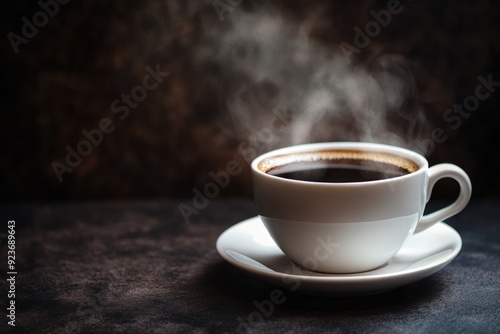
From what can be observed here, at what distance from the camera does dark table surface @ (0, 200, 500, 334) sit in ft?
2.52

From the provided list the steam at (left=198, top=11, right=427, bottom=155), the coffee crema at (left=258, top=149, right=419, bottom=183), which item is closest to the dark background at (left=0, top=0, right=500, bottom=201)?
the steam at (left=198, top=11, right=427, bottom=155)

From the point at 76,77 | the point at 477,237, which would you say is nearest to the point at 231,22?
the point at 76,77

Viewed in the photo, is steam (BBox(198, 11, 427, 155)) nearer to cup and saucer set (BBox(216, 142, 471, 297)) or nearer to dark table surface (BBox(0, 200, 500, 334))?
dark table surface (BBox(0, 200, 500, 334))

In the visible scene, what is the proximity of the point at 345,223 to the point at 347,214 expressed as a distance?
0.04 feet

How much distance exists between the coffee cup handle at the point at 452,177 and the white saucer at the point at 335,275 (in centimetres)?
4

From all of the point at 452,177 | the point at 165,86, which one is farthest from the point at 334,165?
the point at 165,86

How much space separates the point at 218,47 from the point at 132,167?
0.91ft

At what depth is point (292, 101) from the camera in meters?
1.26

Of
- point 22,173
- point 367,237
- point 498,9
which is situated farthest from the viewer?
point 22,173

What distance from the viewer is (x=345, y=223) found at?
0.79m

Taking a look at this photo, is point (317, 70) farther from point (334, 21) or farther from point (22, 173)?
point (22, 173)

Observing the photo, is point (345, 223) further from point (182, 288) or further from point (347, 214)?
point (182, 288)

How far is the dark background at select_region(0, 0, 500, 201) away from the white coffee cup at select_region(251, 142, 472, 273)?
0.40 meters

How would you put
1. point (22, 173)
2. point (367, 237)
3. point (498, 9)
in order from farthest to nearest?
point (22, 173), point (498, 9), point (367, 237)
